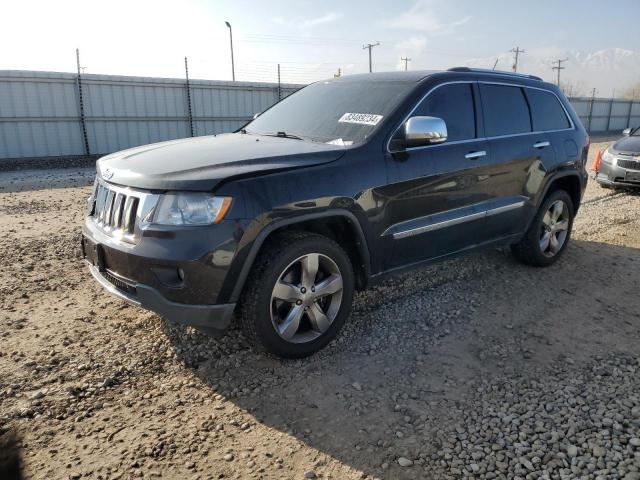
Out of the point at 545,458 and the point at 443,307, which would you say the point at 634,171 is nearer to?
the point at 443,307

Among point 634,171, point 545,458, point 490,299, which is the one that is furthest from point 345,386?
point 634,171

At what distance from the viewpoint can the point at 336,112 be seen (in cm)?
394

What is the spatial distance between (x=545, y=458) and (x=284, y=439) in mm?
1295

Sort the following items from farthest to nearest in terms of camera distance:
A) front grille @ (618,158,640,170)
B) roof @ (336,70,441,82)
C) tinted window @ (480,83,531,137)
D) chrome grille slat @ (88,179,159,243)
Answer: front grille @ (618,158,640,170) → tinted window @ (480,83,531,137) → roof @ (336,70,441,82) → chrome grille slat @ (88,179,159,243)

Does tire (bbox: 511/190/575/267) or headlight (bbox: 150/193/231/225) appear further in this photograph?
tire (bbox: 511/190/575/267)

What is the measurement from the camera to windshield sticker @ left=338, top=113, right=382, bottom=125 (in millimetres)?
3621

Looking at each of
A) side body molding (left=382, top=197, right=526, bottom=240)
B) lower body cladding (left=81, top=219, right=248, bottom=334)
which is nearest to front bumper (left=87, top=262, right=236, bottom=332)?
lower body cladding (left=81, top=219, right=248, bottom=334)

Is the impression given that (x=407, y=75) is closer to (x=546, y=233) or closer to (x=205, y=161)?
(x=205, y=161)

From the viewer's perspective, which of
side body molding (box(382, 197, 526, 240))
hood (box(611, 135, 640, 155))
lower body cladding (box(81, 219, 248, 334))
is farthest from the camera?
hood (box(611, 135, 640, 155))

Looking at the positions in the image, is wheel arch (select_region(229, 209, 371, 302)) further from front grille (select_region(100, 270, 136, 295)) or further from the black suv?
front grille (select_region(100, 270, 136, 295))

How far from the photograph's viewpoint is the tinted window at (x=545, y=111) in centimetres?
491

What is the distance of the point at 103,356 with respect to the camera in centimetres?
328

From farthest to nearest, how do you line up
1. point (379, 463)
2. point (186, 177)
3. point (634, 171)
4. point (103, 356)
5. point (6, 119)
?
point (6, 119)
point (634, 171)
point (103, 356)
point (186, 177)
point (379, 463)

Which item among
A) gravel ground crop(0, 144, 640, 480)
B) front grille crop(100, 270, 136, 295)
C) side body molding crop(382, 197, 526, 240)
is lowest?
gravel ground crop(0, 144, 640, 480)
